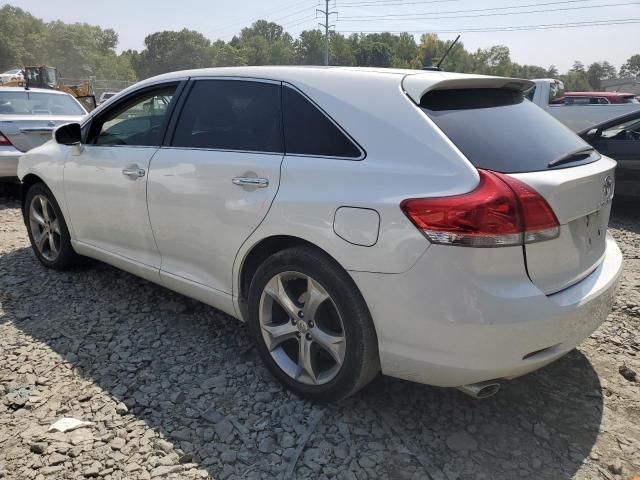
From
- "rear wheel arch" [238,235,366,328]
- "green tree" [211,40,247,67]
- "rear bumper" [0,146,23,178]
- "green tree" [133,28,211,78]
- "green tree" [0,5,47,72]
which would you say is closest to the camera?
"rear wheel arch" [238,235,366,328]

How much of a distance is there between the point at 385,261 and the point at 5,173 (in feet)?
21.2

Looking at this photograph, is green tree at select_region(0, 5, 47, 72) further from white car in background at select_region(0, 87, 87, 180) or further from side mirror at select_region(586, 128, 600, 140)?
side mirror at select_region(586, 128, 600, 140)

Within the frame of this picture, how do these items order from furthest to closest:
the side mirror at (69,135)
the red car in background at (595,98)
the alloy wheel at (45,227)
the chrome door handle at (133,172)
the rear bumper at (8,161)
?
the red car in background at (595,98) → the rear bumper at (8,161) → the alloy wheel at (45,227) → the side mirror at (69,135) → the chrome door handle at (133,172)

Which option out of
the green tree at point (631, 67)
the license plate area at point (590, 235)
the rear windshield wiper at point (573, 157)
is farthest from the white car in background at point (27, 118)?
the green tree at point (631, 67)

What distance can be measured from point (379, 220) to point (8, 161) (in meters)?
6.36

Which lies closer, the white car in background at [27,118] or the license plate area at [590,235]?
the license plate area at [590,235]

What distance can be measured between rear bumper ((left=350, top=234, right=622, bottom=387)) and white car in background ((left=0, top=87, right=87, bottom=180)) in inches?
249

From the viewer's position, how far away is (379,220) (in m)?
2.13

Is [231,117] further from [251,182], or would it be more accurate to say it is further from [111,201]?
[111,201]

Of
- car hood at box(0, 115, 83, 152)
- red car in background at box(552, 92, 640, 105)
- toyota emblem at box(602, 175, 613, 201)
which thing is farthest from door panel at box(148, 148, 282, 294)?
red car in background at box(552, 92, 640, 105)

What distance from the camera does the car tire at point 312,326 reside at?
90.7 inches

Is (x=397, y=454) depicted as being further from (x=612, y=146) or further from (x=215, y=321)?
(x=612, y=146)

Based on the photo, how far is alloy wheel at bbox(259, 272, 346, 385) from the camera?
245 cm

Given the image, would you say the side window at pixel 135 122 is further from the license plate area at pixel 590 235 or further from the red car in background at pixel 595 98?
the red car in background at pixel 595 98
